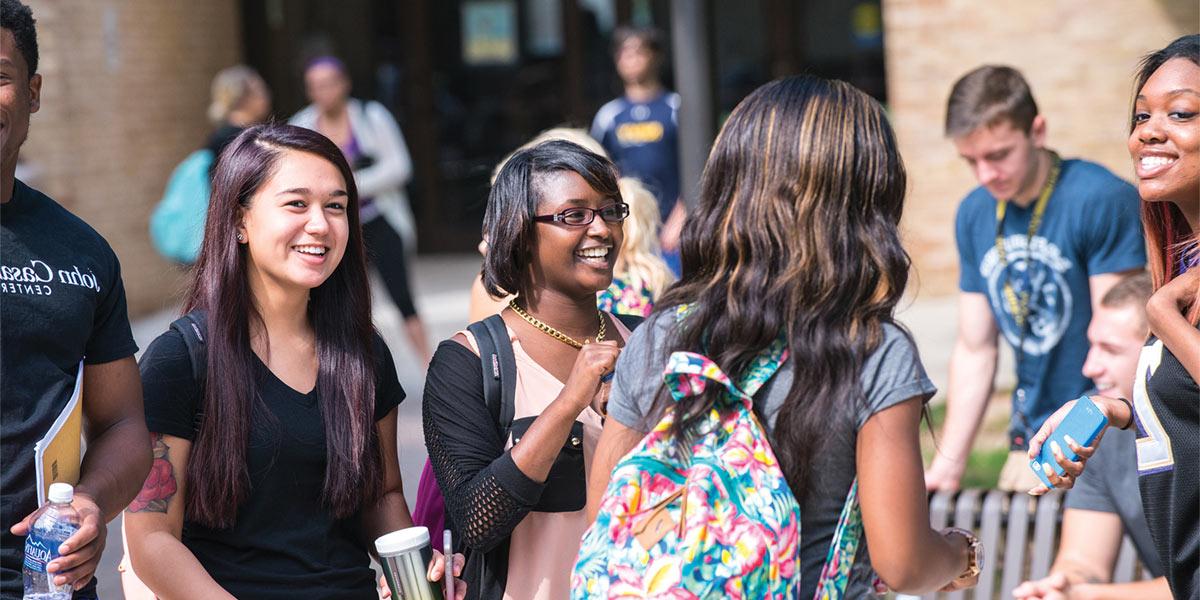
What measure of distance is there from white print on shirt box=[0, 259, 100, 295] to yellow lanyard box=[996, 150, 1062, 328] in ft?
9.77

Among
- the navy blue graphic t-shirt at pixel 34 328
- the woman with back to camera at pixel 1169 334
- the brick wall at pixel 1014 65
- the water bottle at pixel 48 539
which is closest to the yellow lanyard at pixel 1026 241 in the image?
the woman with back to camera at pixel 1169 334

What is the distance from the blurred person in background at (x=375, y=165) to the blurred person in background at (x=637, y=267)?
3607mm

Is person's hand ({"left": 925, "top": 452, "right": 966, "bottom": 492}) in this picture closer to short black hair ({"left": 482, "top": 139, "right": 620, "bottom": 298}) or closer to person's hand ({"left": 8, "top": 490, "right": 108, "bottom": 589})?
short black hair ({"left": 482, "top": 139, "right": 620, "bottom": 298})

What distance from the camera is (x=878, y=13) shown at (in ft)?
43.4

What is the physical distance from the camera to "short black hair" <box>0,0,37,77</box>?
2.55 m

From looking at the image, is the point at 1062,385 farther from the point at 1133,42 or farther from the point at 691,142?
the point at 1133,42

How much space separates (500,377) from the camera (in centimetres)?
294

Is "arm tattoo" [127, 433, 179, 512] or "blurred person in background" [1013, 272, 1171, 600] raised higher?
"arm tattoo" [127, 433, 179, 512]

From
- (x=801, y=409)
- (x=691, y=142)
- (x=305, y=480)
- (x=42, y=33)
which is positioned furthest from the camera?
(x=42, y=33)

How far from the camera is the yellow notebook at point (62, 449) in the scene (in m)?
2.56

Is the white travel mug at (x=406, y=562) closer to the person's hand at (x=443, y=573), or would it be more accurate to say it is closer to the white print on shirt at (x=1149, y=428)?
the person's hand at (x=443, y=573)

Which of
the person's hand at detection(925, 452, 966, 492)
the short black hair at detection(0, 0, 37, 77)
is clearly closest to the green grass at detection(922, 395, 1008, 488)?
the person's hand at detection(925, 452, 966, 492)

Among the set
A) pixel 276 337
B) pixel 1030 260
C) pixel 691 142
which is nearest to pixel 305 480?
pixel 276 337

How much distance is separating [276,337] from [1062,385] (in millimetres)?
2669
